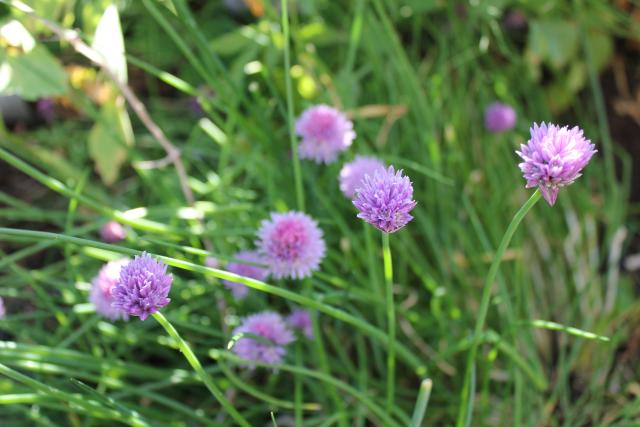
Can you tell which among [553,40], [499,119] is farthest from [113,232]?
[553,40]

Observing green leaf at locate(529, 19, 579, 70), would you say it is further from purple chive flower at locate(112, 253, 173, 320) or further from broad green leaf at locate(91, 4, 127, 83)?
purple chive flower at locate(112, 253, 173, 320)

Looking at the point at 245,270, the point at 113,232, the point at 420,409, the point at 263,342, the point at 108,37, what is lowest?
the point at 420,409

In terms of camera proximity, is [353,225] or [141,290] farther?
[353,225]

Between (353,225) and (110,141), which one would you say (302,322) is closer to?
(353,225)

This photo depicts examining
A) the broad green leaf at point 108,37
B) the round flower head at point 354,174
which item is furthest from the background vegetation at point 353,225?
the round flower head at point 354,174

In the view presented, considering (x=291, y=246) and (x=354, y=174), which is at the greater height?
(x=354, y=174)

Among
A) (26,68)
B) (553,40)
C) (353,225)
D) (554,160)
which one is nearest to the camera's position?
(554,160)

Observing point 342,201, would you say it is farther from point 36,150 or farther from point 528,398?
point 36,150
